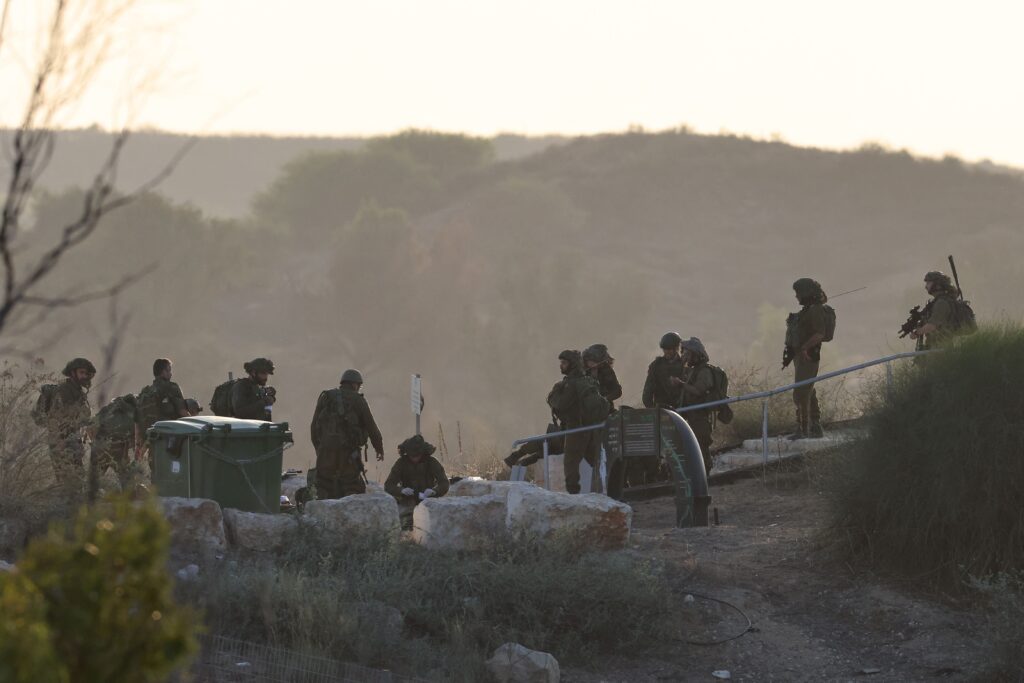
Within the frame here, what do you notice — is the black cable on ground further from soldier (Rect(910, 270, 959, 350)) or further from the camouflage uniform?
soldier (Rect(910, 270, 959, 350))

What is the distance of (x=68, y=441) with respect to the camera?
11.3m

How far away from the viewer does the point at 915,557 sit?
1043cm

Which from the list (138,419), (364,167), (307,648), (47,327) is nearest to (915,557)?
(307,648)

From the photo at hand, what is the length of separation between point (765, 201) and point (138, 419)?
74.2 m

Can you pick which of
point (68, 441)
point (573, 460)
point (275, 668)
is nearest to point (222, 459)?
point (68, 441)

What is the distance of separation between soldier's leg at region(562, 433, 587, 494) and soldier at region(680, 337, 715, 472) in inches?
40.7

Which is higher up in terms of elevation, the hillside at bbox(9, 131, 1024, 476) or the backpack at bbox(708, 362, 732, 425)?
the hillside at bbox(9, 131, 1024, 476)

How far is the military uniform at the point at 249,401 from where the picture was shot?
13117 millimetres

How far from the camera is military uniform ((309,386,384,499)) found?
40.9 ft

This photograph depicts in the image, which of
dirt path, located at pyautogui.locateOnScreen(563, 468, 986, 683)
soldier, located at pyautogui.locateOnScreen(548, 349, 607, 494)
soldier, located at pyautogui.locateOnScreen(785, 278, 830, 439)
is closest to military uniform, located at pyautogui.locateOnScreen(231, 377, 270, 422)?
soldier, located at pyautogui.locateOnScreen(548, 349, 607, 494)

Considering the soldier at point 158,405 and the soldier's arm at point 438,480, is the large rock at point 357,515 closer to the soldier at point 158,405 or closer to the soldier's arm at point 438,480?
the soldier's arm at point 438,480

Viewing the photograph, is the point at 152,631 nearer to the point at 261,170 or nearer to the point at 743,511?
the point at 743,511

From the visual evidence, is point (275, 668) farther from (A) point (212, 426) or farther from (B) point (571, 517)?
(A) point (212, 426)

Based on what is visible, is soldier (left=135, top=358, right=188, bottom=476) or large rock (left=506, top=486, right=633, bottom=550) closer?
large rock (left=506, top=486, right=633, bottom=550)
